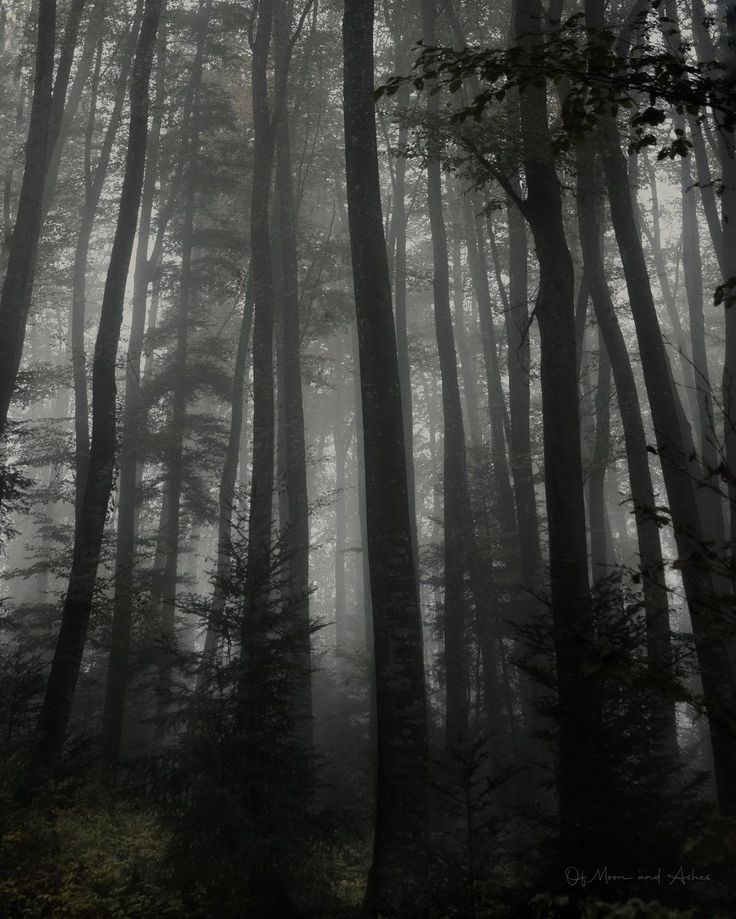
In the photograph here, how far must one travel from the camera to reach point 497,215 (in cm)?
1894

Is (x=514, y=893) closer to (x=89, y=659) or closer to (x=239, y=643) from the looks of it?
(x=239, y=643)

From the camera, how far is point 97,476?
35.1ft

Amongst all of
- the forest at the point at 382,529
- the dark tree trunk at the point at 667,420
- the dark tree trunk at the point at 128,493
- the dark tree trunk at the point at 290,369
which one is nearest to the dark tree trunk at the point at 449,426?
the forest at the point at 382,529

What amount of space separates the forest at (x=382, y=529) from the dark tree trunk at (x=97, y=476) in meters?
0.06

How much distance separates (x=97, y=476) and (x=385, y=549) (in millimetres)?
5690

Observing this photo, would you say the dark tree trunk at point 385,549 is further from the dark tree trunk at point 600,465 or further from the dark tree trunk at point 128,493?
the dark tree trunk at point 600,465

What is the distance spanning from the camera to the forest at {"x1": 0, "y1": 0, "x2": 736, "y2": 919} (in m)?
5.97

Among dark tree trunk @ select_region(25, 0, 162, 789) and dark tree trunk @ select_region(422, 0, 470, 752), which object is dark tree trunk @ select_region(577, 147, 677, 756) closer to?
dark tree trunk @ select_region(422, 0, 470, 752)

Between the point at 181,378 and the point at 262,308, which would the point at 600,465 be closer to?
the point at 262,308

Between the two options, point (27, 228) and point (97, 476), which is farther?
point (27, 228)

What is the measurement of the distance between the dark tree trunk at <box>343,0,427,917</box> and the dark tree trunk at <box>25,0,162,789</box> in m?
4.93

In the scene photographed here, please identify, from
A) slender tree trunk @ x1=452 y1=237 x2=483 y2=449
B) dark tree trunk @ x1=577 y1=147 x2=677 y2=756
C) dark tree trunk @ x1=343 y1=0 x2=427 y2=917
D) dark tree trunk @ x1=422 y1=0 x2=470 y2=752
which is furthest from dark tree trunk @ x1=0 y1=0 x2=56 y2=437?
slender tree trunk @ x1=452 y1=237 x2=483 y2=449

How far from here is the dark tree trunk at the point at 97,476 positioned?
9463mm

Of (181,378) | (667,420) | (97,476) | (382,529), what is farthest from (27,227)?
(667,420)
